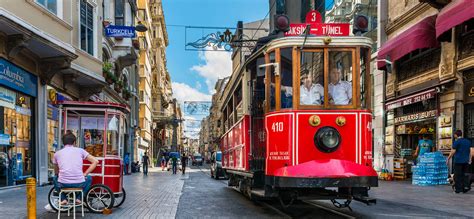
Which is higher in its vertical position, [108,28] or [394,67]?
[108,28]

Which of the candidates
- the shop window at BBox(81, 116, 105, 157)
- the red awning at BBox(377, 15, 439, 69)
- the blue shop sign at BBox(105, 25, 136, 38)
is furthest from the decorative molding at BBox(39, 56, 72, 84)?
the red awning at BBox(377, 15, 439, 69)

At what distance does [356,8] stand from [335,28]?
56.1 ft

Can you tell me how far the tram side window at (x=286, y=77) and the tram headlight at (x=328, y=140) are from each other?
0.81 metres

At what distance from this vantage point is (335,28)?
900 centimetres

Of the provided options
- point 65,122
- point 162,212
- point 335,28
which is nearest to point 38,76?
point 65,122

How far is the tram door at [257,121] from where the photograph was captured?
9.91 meters

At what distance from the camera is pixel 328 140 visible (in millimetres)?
8531

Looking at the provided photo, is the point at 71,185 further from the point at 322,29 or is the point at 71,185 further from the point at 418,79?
the point at 418,79

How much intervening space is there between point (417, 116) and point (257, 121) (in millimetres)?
11756

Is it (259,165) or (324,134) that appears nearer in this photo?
(324,134)

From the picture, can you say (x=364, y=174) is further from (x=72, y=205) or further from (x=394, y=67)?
(x=394, y=67)

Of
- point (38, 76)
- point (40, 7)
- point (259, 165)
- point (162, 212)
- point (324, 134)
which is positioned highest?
point (40, 7)

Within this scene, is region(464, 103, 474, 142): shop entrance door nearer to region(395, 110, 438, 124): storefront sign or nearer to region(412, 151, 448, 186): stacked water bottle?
region(412, 151, 448, 186): stacked water bottle

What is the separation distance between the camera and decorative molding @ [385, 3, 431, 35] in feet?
64.4
